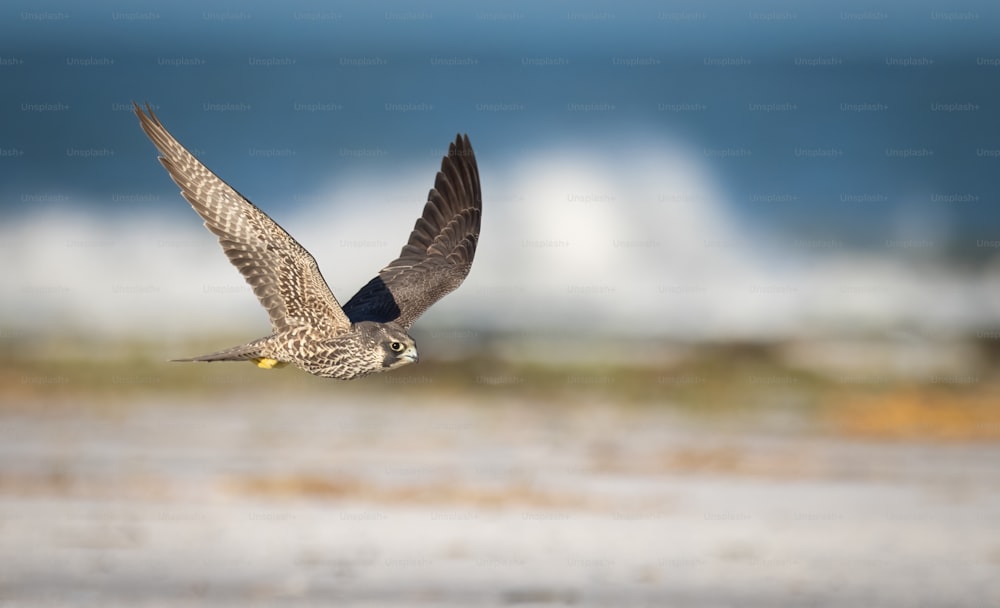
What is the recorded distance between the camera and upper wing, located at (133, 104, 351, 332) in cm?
1071

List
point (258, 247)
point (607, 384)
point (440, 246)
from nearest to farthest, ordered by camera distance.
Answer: point (258, 247), point (440, 246), point (607, 384)

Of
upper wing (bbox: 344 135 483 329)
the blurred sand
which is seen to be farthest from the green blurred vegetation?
upper wing (bbox: 344 135 483 329)

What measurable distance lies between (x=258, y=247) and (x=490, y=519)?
35.7 ft

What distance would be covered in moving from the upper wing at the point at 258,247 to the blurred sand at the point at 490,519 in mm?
5634

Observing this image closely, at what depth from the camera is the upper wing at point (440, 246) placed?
42.0ft

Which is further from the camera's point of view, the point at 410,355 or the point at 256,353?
the point at 256,353

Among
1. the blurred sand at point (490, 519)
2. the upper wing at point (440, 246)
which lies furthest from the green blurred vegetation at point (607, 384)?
the upper wing at point (440, 246)

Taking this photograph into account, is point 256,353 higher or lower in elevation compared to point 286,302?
lower

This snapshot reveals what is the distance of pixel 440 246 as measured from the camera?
13.8 meters

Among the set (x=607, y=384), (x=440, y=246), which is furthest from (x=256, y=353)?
(x=607, y=384)

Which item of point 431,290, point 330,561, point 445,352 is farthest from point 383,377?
point 431,290

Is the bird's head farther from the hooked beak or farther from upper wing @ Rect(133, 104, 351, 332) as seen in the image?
upper wing @ Rect(133, 104, 351, 332)

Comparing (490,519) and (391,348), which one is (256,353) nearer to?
(391,348)

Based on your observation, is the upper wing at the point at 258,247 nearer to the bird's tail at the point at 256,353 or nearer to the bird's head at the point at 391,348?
the bird's tail at the point at 256,353
